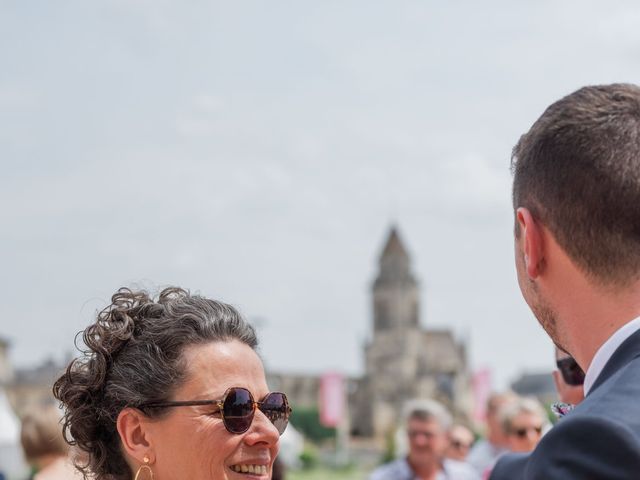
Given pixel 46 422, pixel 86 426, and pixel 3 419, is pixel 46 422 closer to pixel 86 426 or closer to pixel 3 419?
pixel 86 426

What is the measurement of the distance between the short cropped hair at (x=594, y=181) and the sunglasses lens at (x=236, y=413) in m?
1.24

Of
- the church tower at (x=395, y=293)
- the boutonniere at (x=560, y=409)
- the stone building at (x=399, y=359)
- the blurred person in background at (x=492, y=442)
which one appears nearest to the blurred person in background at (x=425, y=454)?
the blurred person in background at (x=492, y=442)

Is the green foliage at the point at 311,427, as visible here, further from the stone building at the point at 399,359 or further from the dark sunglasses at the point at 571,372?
the dark sunglasses at the point at 571,372

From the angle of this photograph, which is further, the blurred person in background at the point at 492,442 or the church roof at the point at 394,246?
the church roof at the point at 394,246

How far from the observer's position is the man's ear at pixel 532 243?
192 cm

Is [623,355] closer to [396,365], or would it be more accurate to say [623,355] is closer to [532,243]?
[532,243]

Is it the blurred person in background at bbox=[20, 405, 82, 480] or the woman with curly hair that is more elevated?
the woman with curly hair

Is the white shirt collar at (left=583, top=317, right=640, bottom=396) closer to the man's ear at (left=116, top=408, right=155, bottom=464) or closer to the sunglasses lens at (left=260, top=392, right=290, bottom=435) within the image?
the sunglasses lens at (left=260, top=392, right=290, bottom=435)

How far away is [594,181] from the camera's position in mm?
1841

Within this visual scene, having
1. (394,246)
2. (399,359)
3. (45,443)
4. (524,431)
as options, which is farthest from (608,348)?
(394,246)

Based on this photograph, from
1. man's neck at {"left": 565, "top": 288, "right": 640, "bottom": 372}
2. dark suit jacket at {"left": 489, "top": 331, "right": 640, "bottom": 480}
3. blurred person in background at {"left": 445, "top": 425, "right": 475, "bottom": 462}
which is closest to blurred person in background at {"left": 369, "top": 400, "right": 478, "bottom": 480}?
blurred person in background at {"left": 445, "top": 425, "right": 475, "bottom": 462}

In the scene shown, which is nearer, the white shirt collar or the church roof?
the white shirt collar

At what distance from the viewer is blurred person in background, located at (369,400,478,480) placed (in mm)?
8359

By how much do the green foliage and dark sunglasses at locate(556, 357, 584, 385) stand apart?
288ft
